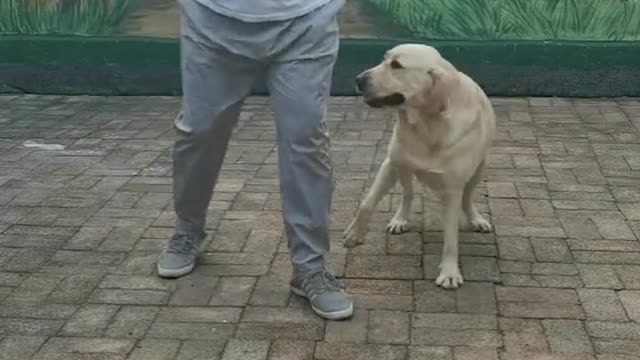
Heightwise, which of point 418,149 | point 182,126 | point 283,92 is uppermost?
point 283,92

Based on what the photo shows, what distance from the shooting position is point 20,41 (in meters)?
8.09

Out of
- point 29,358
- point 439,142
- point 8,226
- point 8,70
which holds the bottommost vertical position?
point 8,70

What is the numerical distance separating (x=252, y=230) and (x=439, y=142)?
1181mm

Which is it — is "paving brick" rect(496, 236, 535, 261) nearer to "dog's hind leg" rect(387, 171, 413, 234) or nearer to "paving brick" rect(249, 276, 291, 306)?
"dog's hind leg" rect(387, 171, 413, 234)

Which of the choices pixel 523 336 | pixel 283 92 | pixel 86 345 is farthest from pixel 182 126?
pixel 523 336

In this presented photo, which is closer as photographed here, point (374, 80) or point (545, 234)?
point (374, 80)

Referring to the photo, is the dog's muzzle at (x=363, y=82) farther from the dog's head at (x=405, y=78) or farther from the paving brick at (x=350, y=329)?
the paving brick at (x=350, y=329)

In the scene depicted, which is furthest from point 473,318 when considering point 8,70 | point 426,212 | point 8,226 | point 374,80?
point 8,70

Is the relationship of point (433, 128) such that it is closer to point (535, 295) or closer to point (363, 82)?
point (363, 82)

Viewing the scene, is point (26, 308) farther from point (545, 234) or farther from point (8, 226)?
point (545, 234)

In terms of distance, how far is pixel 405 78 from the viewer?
3637 mm

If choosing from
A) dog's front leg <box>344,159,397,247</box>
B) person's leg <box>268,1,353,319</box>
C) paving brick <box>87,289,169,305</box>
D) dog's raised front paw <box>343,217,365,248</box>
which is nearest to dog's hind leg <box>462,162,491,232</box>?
dog's front leg <box>344,159,397,247</box>

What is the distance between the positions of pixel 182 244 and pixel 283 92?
0.95 meters

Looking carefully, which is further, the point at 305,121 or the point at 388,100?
the point at 388,100
